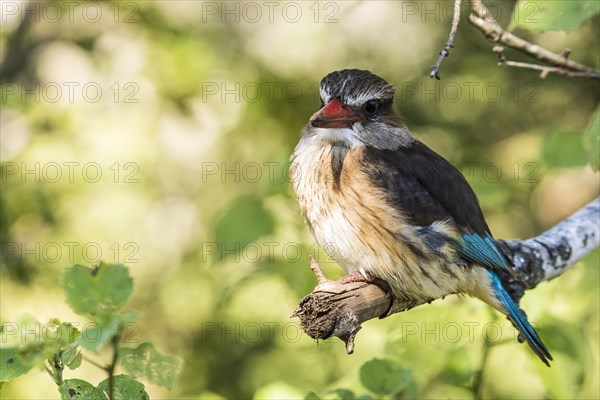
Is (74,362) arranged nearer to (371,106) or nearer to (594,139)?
(594,139)

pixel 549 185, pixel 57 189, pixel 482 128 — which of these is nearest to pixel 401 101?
pixel 482 128

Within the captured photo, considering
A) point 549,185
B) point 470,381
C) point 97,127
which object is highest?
point 97,127

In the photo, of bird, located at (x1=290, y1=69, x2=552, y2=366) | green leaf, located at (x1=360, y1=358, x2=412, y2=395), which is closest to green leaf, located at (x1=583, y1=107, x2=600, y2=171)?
bird, located at (x1=290, y1=69, x2=552, y2=366)

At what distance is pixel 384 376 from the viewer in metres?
2.32

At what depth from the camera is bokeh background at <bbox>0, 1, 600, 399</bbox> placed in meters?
4.45

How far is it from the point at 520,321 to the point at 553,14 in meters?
1.06

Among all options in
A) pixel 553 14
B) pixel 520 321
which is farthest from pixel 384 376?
pixel 553 14

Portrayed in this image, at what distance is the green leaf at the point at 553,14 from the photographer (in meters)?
2.49

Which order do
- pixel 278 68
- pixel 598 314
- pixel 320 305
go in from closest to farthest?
pixel 320 305 < pixel 598 314 < pixel 278 68

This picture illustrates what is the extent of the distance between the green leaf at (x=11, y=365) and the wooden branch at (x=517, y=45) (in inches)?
64.7

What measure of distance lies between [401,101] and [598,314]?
189 centimetres

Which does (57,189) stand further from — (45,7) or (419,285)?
(419,285)

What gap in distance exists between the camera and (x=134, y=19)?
15.4 ft

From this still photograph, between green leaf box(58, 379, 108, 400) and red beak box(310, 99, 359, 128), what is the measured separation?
1.58m
